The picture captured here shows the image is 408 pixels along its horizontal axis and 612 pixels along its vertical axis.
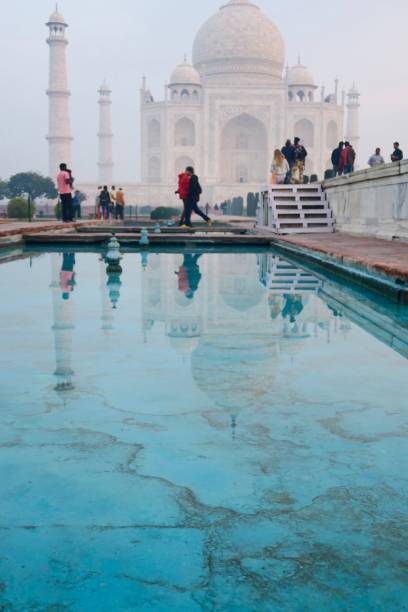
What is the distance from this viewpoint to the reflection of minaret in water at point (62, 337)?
2.22 m

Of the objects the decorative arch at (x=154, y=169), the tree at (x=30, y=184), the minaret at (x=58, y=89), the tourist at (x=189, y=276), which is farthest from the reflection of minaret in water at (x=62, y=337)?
the decorative arch at (x=154, y=169)

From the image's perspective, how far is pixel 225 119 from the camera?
4388cm

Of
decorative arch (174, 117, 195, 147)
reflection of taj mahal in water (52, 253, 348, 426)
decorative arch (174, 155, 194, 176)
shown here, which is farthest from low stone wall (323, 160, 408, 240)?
decorative arch (174, 117, 195, 147)

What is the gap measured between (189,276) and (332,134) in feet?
143

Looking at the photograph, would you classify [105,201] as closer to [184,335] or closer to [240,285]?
[240,285]

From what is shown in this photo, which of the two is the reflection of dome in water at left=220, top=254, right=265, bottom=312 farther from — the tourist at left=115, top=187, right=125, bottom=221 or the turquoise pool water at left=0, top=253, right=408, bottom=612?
the tourist at left=115, top=187, right=125, bottom=221

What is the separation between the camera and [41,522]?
4.07ft

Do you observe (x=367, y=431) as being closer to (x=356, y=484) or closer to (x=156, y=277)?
(x=356, y=484)

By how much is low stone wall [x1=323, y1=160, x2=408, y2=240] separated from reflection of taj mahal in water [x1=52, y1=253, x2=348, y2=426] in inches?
81.9

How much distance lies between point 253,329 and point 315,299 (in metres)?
1.08

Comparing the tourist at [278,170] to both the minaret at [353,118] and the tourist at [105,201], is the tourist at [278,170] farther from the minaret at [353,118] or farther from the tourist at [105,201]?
the minaret at [353,118]

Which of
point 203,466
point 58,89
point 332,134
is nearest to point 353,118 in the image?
point 332,134

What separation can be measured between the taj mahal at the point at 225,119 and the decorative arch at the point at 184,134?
0.22 ft

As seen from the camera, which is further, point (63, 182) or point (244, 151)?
point (244, 151)
